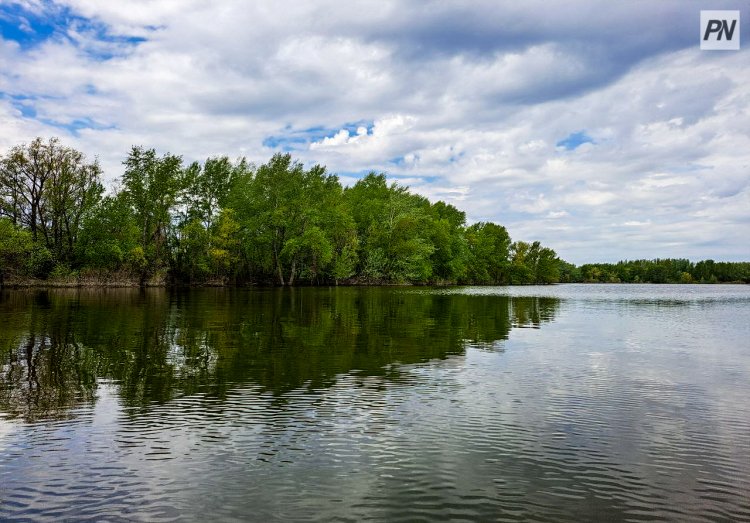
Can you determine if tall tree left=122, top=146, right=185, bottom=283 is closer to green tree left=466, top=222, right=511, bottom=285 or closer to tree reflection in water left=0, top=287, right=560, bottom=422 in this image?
tree reflection in water left=0, top=287, right=560, bottom=422

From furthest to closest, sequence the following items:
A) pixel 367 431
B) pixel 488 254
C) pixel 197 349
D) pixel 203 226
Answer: pixel 488 254
pixel 203 226
pixel 197 349
pixel 367 431

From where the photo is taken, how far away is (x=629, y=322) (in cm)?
3412

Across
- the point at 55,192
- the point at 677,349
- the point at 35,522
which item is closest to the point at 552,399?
the point at 35,522

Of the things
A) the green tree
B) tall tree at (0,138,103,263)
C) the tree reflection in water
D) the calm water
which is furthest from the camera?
the green tree

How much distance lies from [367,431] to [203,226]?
282 ft

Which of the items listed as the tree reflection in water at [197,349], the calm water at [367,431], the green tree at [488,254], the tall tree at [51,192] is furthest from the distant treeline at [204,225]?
the calm water at [367,431]

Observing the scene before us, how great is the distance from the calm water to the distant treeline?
61.4m

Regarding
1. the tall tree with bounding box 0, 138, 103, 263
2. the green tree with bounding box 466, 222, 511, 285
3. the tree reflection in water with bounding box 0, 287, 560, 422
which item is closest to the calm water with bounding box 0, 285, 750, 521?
the tree reflection in water with bounding box 0, 287, 560, 422

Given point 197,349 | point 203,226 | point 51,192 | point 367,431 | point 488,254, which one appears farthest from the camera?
point 488,254

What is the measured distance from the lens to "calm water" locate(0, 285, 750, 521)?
7.08 m

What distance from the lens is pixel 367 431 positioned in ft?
33.4

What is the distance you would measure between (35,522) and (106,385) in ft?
25.3

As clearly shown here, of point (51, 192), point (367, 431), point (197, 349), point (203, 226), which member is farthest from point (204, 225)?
point (367, 431)

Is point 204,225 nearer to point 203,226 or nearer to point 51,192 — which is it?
point 203,226
